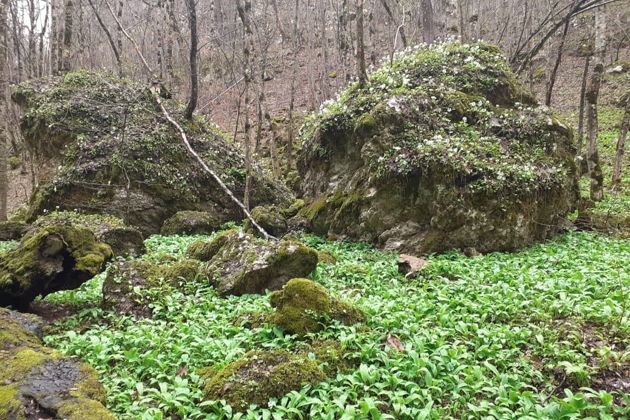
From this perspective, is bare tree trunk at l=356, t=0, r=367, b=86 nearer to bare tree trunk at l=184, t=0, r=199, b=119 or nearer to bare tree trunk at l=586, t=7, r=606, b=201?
bare tree trunk at l=184, t=0, r=199, b=119

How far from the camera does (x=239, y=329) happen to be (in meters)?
5.10

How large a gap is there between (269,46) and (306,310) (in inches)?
990

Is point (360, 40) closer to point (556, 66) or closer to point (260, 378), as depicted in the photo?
point (556, 66)

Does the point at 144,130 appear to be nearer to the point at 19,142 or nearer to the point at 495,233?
the point at 495,233

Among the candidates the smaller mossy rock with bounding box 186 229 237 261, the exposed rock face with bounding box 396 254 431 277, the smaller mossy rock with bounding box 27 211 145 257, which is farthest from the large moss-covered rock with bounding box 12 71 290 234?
the exposed rock face with bounding box 396 254 431 277

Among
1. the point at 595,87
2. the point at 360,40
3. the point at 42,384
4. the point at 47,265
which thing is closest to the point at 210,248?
the point at 47,265

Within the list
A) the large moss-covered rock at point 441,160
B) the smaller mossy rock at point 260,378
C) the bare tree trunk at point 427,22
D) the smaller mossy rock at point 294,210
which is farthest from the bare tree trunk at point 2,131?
the bare tree trunk at point 427,22

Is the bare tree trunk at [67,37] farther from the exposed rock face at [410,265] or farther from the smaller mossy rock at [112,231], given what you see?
the exposed rock face at [410,265]

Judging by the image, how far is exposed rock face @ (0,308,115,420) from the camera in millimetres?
3141

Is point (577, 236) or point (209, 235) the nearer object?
point (577, 236)

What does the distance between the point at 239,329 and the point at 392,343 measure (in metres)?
1.97

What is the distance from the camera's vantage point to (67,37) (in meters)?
16.1

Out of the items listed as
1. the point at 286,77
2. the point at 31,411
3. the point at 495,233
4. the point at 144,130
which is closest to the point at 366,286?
the point at 495,233

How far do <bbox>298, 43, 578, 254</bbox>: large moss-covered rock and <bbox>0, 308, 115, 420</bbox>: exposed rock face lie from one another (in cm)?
738
